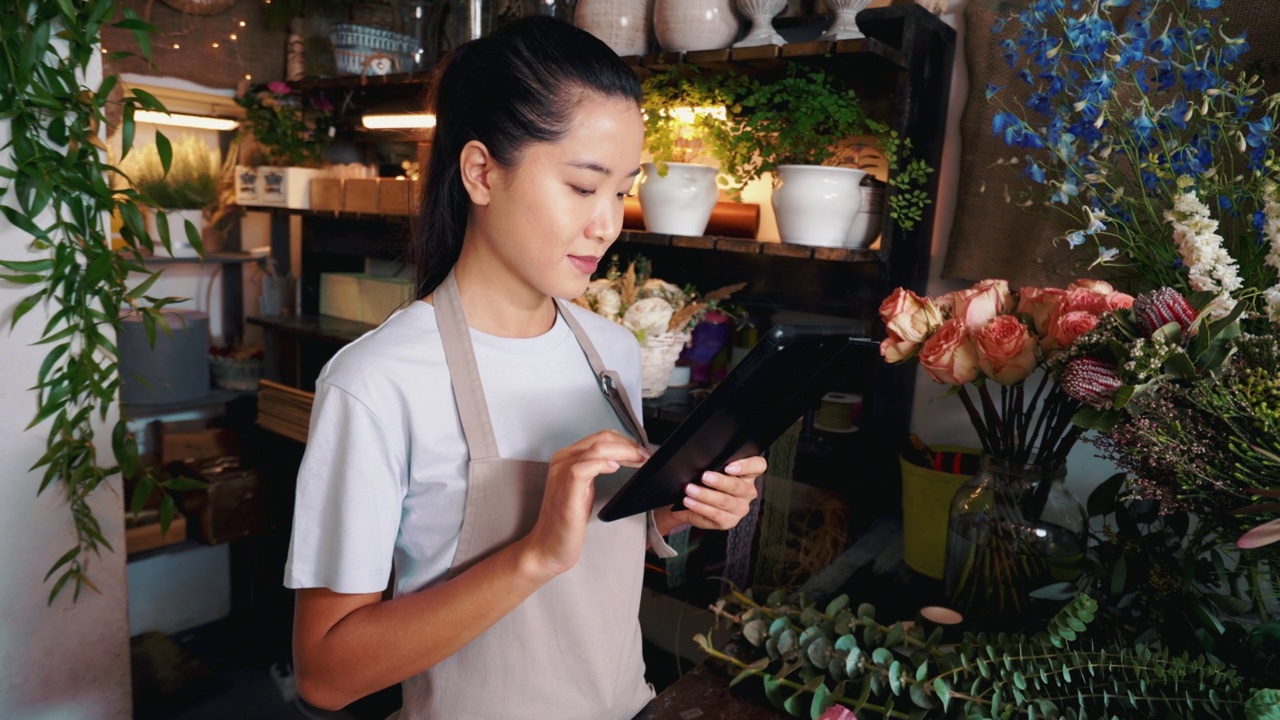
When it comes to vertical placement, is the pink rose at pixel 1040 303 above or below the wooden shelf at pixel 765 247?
below

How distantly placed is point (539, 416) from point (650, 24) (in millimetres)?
1217

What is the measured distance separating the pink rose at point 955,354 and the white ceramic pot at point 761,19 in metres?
0.88

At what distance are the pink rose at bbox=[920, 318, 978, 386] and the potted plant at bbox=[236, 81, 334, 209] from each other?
233cm

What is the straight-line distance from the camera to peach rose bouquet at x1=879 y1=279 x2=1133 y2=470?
40.1 inches

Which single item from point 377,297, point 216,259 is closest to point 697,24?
point 377,297

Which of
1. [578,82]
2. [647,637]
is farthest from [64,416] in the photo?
[647,637]

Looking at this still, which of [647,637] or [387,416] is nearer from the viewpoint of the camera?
[387,416]

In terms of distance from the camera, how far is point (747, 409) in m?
0.84

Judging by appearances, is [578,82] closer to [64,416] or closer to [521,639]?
[521,639]

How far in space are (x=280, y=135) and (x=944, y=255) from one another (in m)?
2.27

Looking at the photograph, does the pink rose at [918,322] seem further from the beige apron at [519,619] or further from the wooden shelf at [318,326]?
the wooden shelf at [318,326]

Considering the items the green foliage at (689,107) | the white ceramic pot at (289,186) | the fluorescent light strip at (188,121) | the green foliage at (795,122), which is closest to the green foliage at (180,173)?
the fluorescent light strip at (188,121)

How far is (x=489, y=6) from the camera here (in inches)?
92.1

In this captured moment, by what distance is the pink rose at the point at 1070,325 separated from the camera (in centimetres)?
97
